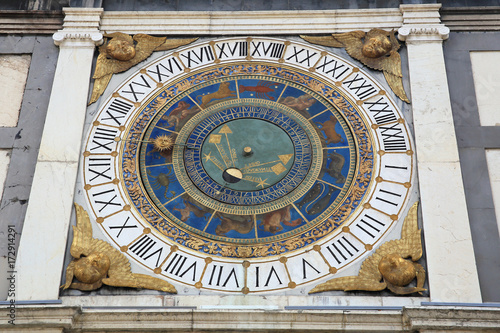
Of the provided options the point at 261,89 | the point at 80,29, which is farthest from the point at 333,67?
the point at 80,29

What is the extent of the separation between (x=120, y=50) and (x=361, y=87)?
3.16 m

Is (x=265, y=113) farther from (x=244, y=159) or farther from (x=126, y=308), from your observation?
(x=126, y=308)

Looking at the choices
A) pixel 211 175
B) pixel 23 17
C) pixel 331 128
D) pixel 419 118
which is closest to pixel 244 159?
pixel 211 175

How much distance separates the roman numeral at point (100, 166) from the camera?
10.8 metres

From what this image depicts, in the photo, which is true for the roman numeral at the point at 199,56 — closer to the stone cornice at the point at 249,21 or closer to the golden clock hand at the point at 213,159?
the stone cornice at the point at 249,21

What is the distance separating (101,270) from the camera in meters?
9.94

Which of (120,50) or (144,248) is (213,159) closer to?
(144,248)

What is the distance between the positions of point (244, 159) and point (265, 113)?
731mm

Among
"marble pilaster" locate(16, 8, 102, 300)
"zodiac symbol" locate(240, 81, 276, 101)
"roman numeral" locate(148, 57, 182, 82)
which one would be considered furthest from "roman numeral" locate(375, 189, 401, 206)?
"marble pilaster" locate(16, 8, 102, 300)

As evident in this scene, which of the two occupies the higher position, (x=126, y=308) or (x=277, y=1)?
(x=277, y=1)

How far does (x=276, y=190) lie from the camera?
10680 mm

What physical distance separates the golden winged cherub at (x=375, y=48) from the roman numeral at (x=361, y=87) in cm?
23

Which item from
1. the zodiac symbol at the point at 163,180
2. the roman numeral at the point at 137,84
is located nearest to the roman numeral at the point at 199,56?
the roman numeral at the point at 137,84

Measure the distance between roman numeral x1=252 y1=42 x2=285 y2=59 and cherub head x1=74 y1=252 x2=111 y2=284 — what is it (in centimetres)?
360
